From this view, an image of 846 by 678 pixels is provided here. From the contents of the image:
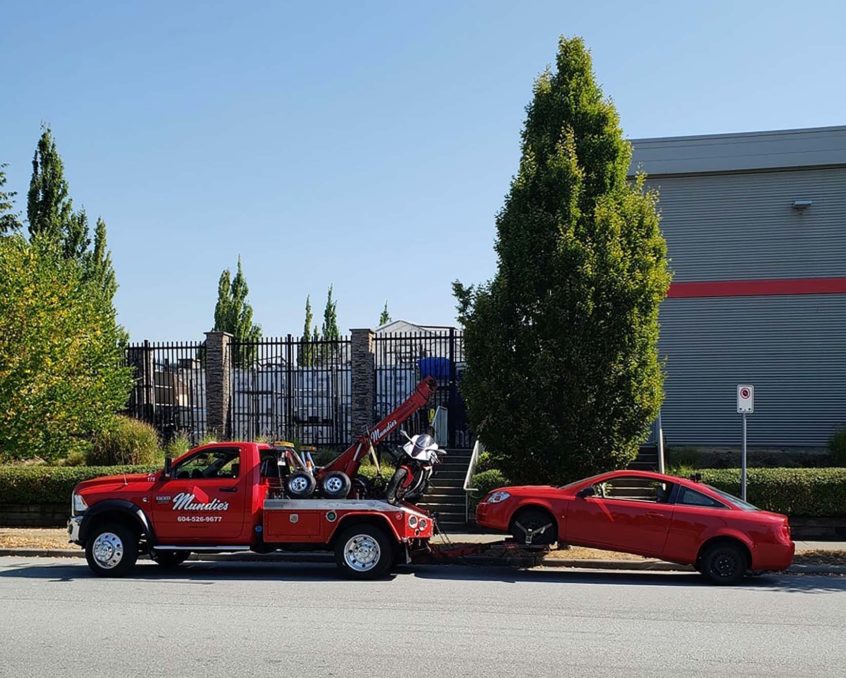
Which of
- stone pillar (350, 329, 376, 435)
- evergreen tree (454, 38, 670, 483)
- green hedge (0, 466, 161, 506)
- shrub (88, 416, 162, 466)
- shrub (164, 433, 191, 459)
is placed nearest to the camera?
evergreen tree (454, 38, 670, 483)

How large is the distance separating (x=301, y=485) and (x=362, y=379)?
1101cm

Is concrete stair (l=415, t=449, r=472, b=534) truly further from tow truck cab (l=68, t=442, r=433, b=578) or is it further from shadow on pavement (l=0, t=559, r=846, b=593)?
tow truck cab (l=68, t=442, r=433, b=578)

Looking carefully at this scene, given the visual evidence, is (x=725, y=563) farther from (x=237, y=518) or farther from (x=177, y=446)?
(x=177, y=446)

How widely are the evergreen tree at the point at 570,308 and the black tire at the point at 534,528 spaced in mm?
1945

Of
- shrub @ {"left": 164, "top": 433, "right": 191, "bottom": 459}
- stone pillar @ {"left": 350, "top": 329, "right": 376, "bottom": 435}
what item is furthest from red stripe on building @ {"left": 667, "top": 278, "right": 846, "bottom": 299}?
shrub @ {"left": 164, "top": 433, "right": 191, "bottom": 459}

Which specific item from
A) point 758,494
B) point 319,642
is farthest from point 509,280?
point 319,642

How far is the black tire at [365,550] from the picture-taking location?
12125mm

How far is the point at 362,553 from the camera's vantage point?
1220cm

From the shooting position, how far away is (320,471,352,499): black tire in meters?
12.5

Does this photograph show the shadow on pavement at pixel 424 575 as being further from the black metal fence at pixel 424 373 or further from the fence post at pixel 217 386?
the fence post at pixel 217 386

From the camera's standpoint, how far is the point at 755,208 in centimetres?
2197

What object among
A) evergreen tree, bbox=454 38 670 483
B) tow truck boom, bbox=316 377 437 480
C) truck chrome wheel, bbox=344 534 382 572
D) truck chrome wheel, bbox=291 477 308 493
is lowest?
truck chrome wheel, bbox=344 534 382 572

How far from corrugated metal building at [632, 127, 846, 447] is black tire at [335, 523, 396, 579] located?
11.8 meters

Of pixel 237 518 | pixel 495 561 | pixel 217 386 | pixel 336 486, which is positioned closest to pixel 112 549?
pixel 237 518
